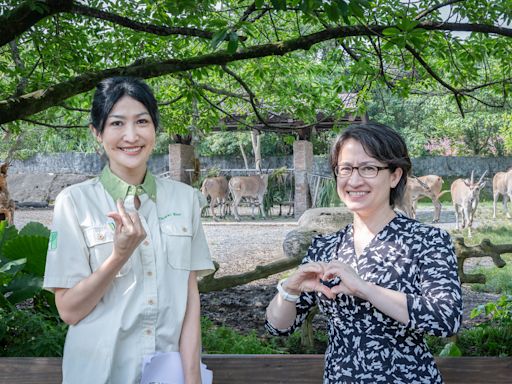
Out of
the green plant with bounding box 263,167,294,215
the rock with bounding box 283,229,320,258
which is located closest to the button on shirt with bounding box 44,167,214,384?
the rock with bounding box 283,229,320,258

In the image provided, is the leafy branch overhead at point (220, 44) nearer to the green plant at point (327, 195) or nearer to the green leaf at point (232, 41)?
the green leaf at point (232, 41)

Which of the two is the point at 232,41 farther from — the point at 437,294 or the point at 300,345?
the point at 300,345

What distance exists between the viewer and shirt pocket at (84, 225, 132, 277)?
1496mm

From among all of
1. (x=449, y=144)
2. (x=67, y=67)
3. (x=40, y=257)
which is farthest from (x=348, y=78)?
(x=449, y=144)

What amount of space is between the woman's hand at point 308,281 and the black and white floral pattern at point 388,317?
0.09 meters

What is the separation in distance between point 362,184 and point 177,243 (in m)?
0.47

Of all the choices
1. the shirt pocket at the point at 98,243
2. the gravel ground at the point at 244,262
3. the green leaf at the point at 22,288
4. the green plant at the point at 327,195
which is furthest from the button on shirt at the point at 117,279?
the green plant at the point at 327,195

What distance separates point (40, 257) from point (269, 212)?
1279 cm

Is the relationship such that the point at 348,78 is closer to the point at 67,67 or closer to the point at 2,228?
the point at 67,67

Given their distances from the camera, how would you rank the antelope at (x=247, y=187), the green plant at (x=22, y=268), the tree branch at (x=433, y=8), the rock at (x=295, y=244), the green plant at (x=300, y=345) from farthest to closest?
1. the antelope at (x=247, y=187)
2. the rock at (x=295, y=244)
3. the green plant at (x=300, y=345)
4. the tree branch at (x=433, y=8)
5. the green plant at (x=22, y=268)

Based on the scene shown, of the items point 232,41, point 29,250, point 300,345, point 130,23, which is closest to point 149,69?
point 130,23

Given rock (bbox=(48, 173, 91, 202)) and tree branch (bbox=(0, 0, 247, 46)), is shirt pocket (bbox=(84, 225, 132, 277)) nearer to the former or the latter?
tree branch (bbox=(0, 0, 247, 46))

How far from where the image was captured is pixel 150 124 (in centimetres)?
158

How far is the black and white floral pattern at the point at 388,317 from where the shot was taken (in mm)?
1486
